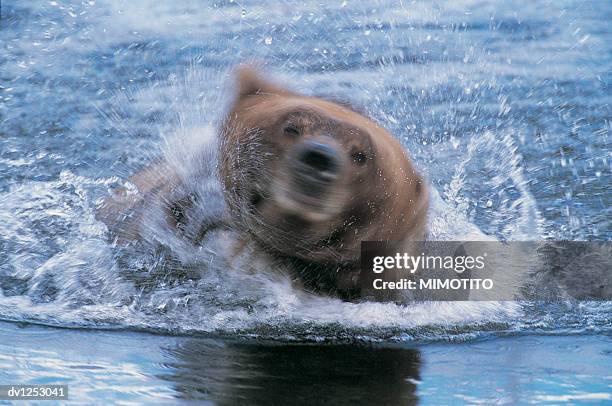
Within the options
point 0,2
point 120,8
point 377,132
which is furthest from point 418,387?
point 0,2

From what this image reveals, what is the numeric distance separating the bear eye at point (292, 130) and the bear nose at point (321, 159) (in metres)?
0.23

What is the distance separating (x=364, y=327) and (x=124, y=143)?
346 cm

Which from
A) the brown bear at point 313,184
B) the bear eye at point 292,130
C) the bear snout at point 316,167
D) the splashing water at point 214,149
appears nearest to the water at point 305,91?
the splashing water at point 214,149

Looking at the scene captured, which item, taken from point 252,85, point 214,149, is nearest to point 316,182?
point 214,149

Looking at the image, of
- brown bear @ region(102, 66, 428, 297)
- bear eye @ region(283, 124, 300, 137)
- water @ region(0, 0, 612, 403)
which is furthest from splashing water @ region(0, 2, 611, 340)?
bear eye @ region(283, 124, 300, 137)

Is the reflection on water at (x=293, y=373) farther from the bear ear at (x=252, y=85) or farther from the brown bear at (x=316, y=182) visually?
the bear ear at (x=252, y=85)

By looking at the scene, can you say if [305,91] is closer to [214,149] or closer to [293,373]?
[214,149]

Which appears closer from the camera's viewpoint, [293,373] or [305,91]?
[293,373]

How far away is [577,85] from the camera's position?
8422 mm

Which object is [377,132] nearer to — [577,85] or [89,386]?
[89,386]

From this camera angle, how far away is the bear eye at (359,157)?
4.50 m

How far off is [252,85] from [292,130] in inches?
28.5

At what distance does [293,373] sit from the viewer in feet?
12.7

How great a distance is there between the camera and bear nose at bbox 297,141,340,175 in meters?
4.24
